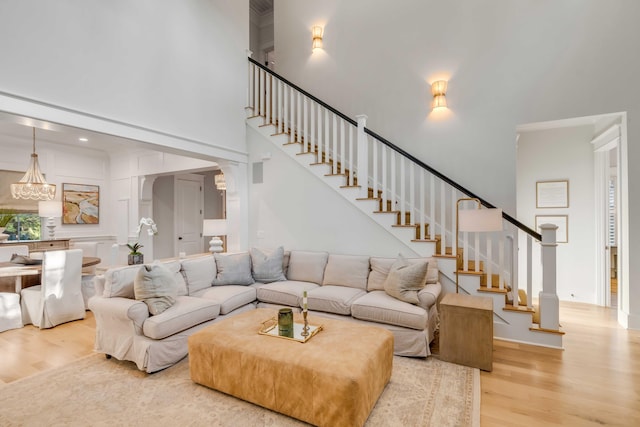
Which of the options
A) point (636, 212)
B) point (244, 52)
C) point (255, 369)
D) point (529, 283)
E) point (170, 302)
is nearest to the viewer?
point (255, 369)

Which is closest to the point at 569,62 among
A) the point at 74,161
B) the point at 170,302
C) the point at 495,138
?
the point at 495,138

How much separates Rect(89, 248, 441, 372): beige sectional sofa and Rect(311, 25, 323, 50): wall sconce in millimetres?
3878

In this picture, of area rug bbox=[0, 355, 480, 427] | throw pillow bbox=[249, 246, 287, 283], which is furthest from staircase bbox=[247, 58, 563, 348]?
throw pillow bbox=[249, 246, 287, 283]

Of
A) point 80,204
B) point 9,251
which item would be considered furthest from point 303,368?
point 80,204

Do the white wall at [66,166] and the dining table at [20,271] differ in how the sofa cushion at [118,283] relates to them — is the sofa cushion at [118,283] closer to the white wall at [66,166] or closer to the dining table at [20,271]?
the dining table at [20,271]

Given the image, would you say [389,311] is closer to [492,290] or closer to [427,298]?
[427,298]

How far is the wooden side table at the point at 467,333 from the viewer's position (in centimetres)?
274

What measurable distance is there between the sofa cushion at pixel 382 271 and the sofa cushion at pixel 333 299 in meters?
0.18

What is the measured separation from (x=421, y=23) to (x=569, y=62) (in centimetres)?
209

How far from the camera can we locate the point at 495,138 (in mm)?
4289

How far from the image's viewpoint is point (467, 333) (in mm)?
2812

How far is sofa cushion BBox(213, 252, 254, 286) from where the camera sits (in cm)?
398

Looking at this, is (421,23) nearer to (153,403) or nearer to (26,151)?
(153,403)

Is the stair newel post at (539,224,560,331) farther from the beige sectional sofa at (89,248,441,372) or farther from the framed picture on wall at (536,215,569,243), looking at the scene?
the framed picture on wall at (536,215,569,243)
